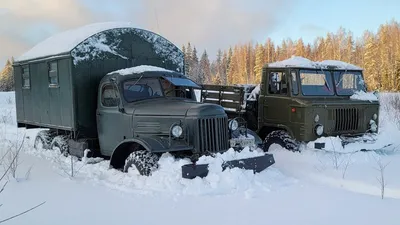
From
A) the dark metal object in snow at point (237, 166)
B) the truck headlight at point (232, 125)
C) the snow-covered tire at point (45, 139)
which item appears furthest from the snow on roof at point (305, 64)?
the snow-covered tire at point (45, 139)

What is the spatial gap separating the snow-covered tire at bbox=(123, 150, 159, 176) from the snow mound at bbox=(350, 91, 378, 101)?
19.2 ft

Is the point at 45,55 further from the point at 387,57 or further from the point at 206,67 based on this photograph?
the point at 206,67

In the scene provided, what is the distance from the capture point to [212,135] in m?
6.91

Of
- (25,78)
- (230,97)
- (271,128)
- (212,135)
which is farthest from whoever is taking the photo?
(25,78)

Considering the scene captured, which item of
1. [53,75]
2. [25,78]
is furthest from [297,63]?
[25,78]

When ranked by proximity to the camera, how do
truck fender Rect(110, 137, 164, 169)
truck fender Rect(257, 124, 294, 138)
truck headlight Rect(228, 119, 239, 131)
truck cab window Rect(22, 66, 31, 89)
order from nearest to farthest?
truck fender Rect(110, 137, 164, 169), truck headlight Rect(228, 119, 239, 131), truck fender Rect(257, 124, 294, 138), truck cab window Rect(22, 66, 31, 89)

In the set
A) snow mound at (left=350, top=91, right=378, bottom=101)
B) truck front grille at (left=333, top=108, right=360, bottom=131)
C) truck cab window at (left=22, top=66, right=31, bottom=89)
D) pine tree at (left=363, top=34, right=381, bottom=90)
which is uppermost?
pine tree at (left=363, top=34, right=381, bottom=90)

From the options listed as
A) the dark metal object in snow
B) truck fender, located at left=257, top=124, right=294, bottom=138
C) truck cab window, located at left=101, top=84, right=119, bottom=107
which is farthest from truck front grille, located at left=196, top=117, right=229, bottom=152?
truck fender, located at left=257, top=124, right=294, bottom=138

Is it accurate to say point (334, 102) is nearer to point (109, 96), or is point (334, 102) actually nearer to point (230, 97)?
point (230, 97)

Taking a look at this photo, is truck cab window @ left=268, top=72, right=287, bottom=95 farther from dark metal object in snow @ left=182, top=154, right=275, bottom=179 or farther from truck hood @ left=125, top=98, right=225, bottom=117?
dark metal object in snow @ left=182, top=154, right=275, bottom=179

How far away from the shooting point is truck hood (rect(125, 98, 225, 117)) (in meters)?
6.79

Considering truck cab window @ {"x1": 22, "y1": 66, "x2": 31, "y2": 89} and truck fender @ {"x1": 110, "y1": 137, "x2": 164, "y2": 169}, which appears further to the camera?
truck cab window @ {"x1": 22, "y1": 66, "x2": 31, "y2": 89}

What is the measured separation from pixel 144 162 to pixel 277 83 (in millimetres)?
4577

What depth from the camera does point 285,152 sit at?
9.15 metres
